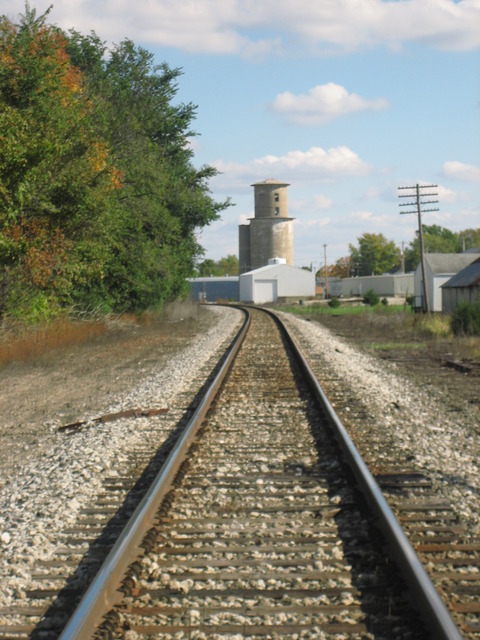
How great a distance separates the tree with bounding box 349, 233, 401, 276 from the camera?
16225 centimetres

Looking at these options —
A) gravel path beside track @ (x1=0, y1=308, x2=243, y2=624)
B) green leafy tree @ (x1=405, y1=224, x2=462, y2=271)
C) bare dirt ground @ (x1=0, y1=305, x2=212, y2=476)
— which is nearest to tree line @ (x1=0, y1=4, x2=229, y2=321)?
bare dirt ground @ (x1=0, y1=305, x2=212, y2=476)

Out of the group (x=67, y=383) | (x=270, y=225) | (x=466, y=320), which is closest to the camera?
(x=67, y=383)

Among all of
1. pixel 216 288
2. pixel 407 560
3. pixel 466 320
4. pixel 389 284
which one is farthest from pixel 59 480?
pixel 216 288


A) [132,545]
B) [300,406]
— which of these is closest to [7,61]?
[300,406]

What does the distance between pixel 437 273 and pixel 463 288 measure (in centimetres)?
2727

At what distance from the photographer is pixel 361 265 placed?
543ft

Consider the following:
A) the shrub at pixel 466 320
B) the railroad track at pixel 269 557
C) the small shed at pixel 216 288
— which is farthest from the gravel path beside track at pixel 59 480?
the small shed at pixel 216 288

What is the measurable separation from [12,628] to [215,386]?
842 cm

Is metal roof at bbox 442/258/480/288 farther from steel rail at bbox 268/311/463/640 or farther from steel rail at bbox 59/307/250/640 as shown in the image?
steel rail at bbox 59/307/250/640

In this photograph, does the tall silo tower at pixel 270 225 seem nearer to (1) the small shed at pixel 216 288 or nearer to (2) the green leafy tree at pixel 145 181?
(1) the small shed at pixel 216 288

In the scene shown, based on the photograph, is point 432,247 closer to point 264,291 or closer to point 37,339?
point 264,291

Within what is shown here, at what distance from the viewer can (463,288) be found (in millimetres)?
46375

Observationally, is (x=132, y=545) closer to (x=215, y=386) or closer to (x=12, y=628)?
(x=12, y=628)

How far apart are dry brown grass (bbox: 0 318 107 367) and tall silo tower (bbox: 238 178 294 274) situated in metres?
81.8
